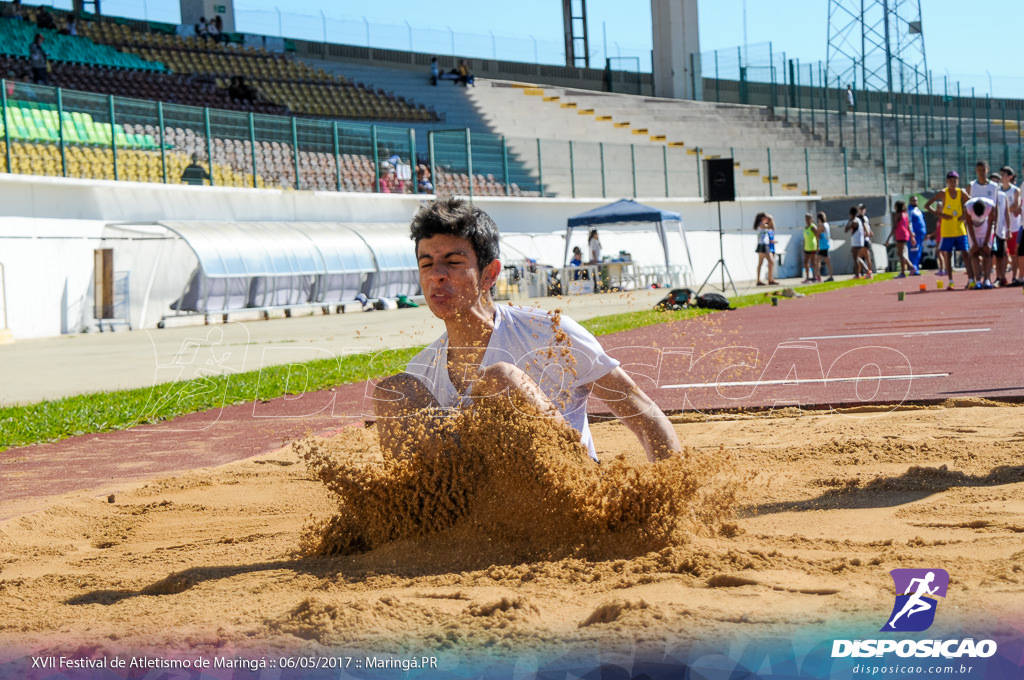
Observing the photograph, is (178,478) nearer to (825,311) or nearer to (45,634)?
(45,634)

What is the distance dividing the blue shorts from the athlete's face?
2047cm

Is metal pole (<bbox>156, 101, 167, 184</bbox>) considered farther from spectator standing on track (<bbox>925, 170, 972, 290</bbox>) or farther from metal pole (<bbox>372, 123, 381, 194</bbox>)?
spectator standing on track (<bbox>925, 170, 972, 290</bbox>)

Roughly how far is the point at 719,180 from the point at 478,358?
83.4 feet

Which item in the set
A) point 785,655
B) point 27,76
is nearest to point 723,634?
point 785,655

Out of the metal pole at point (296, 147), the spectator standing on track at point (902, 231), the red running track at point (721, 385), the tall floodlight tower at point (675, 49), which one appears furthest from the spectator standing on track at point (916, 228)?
the tall floodlight tower at point (675, 49)

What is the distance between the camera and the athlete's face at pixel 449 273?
4129 millimetres

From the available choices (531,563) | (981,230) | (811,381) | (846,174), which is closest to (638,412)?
(531,563)

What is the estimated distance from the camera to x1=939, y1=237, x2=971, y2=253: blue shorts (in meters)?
22.4

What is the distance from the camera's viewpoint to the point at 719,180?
28.7m

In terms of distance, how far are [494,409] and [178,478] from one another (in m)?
3.27

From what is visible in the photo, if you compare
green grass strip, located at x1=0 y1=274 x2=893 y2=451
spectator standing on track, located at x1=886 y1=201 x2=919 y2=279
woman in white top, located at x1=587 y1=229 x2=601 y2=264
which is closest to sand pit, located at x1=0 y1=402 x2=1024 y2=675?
green grass strip, located at x1=0 y1=274 x2=893 y2=451

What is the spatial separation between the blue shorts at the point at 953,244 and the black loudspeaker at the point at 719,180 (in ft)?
22.3

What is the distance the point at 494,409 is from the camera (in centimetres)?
408

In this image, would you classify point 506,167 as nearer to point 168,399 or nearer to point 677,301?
point 677,301
